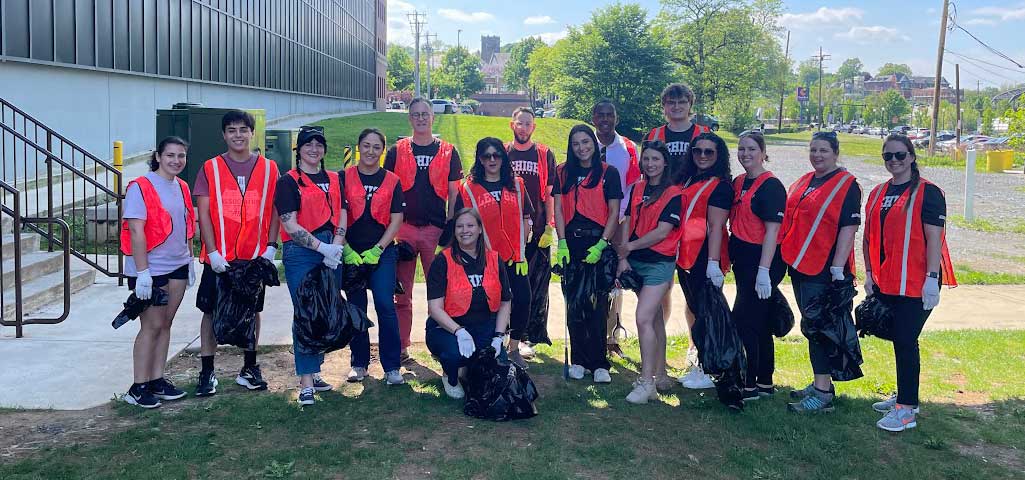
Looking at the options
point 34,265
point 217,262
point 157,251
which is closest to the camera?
point 157,251

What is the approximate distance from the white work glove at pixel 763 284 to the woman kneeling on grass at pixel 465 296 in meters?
1.60

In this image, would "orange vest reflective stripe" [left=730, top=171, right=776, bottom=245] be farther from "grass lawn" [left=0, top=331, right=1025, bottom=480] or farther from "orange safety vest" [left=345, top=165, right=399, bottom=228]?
"orange safety vest" [left=345, top=165, right=399, bottom=228]

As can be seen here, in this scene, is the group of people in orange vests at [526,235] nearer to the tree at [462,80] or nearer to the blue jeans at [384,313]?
the blue jeans at [384,313]

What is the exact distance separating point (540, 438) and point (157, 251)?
258 cm

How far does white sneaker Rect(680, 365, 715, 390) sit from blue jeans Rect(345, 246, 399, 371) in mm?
2067

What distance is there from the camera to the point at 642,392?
5.52 meters

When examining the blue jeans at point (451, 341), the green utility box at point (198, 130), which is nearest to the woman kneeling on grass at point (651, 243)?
the blue jeans at point (451, 341)

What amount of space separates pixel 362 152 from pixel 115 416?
2.23 metres

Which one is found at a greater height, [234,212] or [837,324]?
[234,212]

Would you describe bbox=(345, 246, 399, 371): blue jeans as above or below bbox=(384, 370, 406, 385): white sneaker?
above

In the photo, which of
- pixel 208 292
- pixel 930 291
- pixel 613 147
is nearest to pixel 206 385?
pixel 208 292

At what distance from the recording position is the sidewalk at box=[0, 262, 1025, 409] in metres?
5.50

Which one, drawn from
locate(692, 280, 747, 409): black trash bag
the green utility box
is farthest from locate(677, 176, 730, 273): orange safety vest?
the green utility box

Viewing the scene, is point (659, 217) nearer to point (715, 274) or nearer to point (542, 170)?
point (715, 274)
